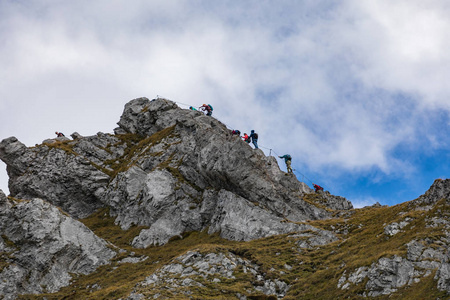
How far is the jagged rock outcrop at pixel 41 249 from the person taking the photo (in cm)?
4730

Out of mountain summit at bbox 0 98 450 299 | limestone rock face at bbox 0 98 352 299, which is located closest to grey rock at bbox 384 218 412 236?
mountain summit at bbox 0 98 450 299

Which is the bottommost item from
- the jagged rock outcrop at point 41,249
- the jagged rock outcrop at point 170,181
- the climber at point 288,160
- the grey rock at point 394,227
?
the jagged rock outcrop at point 41,249

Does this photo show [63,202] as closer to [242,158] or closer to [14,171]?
[14,171]

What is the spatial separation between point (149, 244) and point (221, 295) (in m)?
21.4

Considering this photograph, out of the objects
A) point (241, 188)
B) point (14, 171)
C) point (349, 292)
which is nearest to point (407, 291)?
point (349, 292)

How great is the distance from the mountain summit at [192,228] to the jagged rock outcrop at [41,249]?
0.14m

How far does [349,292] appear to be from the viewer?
35219 mm

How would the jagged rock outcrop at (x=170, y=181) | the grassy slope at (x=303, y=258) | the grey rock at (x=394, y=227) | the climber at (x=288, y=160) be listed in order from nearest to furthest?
the grassy slope at (x=303, y=258) → the grey rock at (x=394, y=227) → the jagged rock outcrop at (x=170, y=181) → the climber at (x=288, y=160)

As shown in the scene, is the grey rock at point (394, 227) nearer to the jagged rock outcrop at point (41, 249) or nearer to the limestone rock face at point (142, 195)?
the limestone rock face at point (142, 195)

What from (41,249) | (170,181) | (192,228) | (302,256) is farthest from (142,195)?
(302,256)

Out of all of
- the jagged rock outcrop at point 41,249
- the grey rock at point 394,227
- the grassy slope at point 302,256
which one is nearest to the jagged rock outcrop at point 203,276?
the grassy slope at point 302,256

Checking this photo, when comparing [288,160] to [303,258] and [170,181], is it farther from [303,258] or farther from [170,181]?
[303,258]

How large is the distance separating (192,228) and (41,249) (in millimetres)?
21070

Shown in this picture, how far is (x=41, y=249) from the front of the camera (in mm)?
50469
